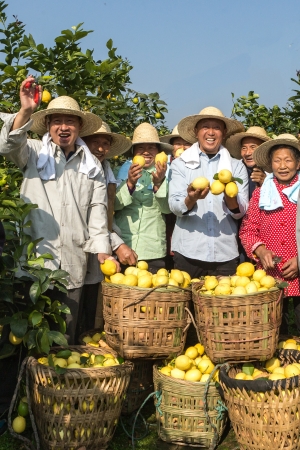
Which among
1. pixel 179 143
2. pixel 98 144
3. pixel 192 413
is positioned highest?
pixel 179 143

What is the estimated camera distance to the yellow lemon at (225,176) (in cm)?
A: 337

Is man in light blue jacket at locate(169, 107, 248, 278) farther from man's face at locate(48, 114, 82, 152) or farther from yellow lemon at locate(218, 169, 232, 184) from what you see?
man's face at locate(48, 114, 82, 152)

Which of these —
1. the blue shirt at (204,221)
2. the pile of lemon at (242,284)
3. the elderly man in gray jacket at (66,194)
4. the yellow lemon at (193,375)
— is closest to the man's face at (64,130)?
the elderly man in gray jacket at (66,194)

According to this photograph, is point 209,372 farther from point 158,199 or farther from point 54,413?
point 158,199

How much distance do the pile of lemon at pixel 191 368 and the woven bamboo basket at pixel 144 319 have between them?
0.09m

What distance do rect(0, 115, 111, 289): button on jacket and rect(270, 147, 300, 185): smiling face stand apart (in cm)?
110

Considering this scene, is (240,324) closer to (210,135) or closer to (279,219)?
(279,219)

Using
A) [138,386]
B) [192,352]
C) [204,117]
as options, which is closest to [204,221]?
[204,117]

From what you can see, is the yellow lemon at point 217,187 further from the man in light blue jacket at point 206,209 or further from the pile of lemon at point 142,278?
the pile of lemon at point 142,278

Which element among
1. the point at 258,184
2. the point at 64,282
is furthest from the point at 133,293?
the point at 258,184

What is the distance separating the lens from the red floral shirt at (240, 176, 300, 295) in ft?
11.0

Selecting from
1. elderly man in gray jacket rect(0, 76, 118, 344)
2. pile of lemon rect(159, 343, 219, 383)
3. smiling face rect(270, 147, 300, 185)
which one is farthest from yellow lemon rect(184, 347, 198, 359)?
smiling face rect(270, 147, 300, 185)

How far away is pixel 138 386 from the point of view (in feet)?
10.9

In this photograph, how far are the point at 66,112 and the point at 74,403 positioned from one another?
64.4 inches
